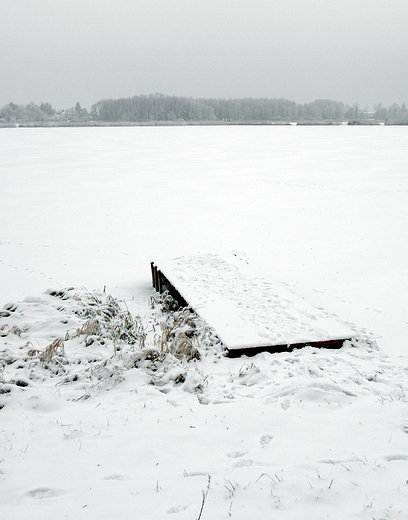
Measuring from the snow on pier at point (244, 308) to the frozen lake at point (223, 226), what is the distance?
63 centimetres

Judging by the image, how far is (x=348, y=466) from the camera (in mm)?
2920

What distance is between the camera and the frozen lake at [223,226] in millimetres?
8383

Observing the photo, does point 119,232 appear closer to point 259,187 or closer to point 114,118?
point 259,187

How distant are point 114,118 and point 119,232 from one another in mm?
142293

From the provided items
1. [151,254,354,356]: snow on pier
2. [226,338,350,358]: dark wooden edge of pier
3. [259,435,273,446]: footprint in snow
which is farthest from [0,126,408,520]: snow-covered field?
[151,254,354,356]: snow on pier

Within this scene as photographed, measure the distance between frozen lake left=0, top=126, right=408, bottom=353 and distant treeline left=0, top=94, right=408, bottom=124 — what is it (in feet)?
381

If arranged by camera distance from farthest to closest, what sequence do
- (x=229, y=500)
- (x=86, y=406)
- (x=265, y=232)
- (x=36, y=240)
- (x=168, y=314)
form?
(x=265, y=232) → (x=36, y=240) → (x=168, y=314) → (x=86, y=406) → (x=229, y=500)

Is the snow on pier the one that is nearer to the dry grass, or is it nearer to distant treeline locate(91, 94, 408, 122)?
the dry grass

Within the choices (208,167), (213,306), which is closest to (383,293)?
(213,306)

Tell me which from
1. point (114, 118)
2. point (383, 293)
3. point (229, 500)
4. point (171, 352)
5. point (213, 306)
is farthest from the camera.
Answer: point (114, 118)

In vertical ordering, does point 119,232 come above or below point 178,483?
below

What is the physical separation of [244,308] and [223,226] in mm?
7384

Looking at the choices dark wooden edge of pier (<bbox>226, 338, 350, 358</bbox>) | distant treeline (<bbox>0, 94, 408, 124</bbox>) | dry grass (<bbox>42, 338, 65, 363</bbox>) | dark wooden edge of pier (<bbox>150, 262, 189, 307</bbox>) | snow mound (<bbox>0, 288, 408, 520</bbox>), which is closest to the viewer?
snow mound (<bbox>0, 288, 408, 520</bbox>)

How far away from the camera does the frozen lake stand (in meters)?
8.38
